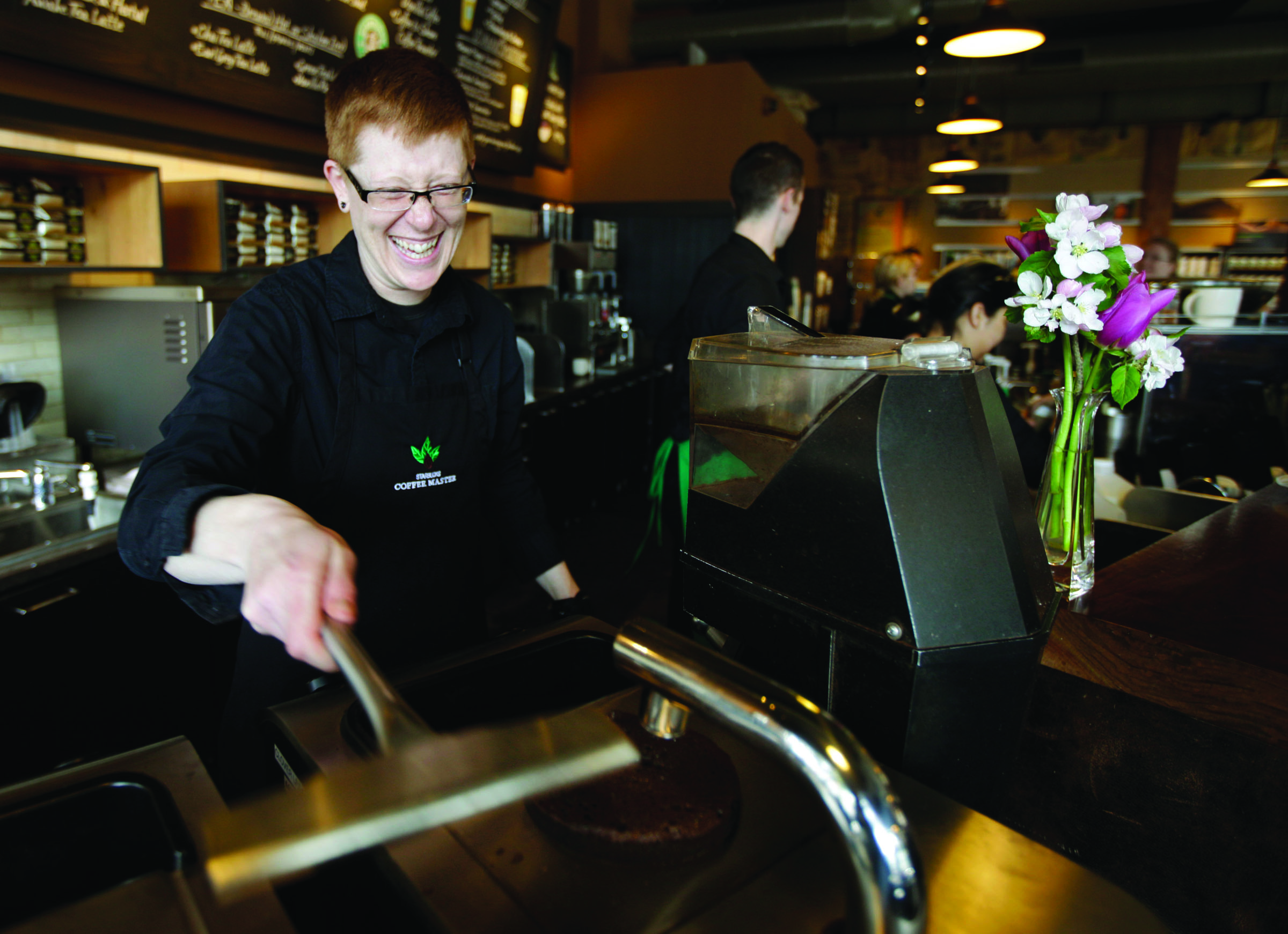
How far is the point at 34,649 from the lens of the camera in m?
1.84

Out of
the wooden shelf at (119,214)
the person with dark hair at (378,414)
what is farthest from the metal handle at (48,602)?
the wooden shelf at (119,214)

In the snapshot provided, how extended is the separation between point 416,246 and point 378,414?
0.28 m

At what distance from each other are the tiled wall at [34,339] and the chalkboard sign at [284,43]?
0.68 m

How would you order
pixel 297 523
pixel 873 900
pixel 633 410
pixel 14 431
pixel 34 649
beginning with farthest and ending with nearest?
pixel 633 410 → pixel 14 431 → pixel 34 649 → pixel 297 523 → pixel 873 900

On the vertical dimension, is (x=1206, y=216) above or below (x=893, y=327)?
above

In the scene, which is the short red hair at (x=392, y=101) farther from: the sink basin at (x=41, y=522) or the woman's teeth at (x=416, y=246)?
the sink basin at (x=41, y=522)

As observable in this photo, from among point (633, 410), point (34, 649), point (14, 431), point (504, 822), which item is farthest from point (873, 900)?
point (633, 410)

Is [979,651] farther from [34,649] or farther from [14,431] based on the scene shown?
[14,431]

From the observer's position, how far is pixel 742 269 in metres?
2.42

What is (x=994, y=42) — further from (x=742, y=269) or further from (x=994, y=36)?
(x=742, y=269)

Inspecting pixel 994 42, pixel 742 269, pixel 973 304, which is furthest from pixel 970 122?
pixel 742 269

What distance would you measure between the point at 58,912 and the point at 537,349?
404 centimetres

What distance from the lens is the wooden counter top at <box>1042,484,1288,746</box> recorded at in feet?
3.19

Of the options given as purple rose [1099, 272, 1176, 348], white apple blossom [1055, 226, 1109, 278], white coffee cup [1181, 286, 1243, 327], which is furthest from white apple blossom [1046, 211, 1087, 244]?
white coffee cup [1181, 286, 1243, 327]
